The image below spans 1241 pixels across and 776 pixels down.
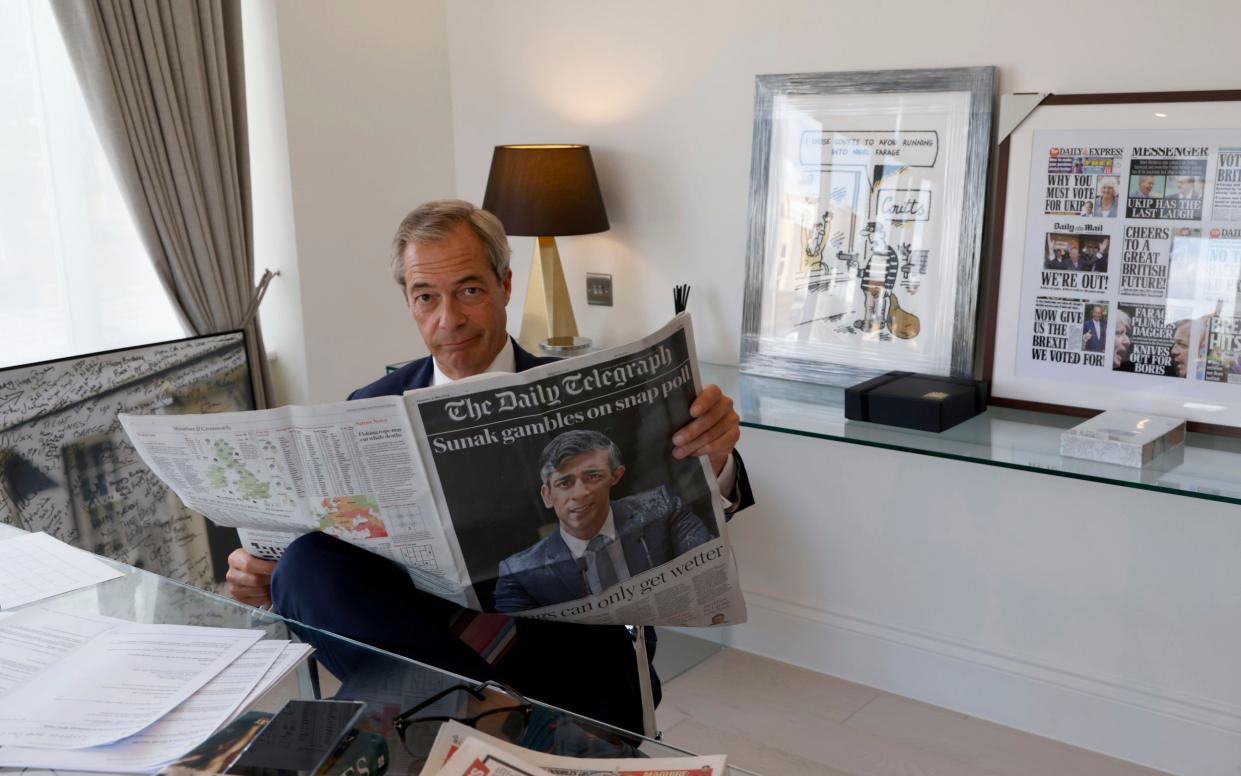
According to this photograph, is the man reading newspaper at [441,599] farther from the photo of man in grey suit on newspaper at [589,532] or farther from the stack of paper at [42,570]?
the stack of paper at [42,570]

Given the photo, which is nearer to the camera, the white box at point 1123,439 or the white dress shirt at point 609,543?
the white dress shirt at point 609,543

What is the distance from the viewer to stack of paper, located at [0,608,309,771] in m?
1.08

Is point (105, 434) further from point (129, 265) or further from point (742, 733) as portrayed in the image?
point (742, 733)

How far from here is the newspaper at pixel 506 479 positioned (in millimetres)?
1317

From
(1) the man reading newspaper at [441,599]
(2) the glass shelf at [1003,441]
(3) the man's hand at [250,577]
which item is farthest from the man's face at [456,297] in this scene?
(2) the glass shelf at [1003,441]

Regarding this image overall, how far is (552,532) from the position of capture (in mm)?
1398

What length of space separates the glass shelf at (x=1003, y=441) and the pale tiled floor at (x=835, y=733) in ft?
2.33

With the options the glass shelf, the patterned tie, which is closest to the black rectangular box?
the glass shelf

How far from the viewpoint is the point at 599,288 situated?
312cm

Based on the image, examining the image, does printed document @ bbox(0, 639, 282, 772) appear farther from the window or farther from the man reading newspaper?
the window

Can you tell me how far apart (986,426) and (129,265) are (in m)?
2.12

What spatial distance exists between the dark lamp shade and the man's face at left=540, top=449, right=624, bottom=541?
154 centimetres

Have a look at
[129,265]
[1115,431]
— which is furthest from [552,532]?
[129,265]

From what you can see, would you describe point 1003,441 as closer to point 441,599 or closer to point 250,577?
point 441,599
